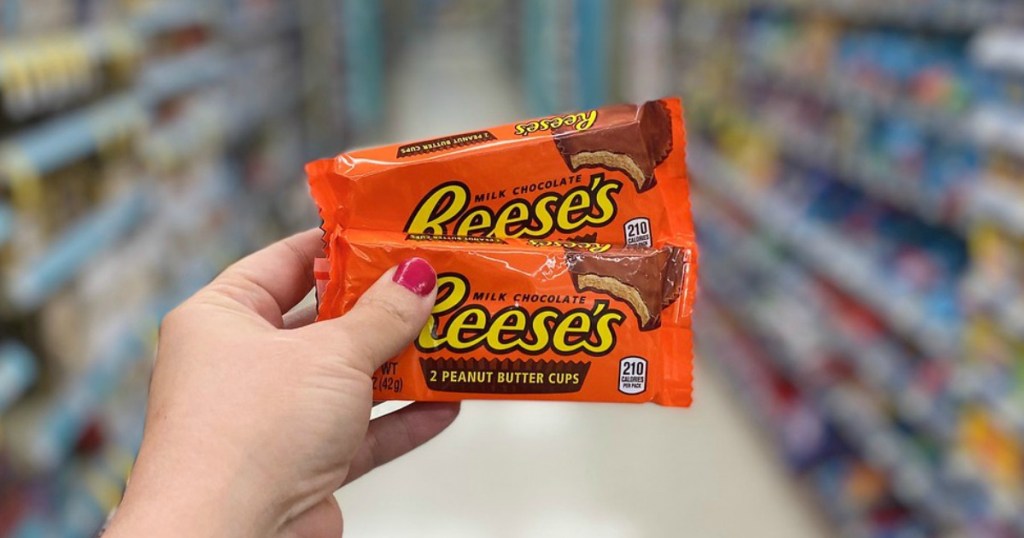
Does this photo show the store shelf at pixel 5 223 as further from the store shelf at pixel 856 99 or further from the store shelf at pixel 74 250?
the store shelf at pixel 856 99

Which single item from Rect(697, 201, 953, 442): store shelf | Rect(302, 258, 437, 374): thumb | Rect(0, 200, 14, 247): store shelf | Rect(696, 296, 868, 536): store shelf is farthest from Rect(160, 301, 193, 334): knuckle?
Rect(696, 296, 868, 536): store shelf

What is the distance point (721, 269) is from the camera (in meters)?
4.25

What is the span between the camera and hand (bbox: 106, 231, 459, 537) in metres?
0.66

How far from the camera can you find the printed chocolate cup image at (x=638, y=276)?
836mm

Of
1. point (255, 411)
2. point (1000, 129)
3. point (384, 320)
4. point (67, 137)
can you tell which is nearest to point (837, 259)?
point (1000, 129)

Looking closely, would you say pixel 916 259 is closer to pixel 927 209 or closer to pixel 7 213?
pixel 927 209

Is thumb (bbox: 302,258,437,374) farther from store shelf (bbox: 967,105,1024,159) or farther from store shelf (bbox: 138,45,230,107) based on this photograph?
store shelf (bbox: 138,45,230,107)

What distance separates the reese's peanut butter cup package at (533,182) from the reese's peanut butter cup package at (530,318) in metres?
0.02

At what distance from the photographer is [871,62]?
265cm

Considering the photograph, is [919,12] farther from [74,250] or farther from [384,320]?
[74,250]

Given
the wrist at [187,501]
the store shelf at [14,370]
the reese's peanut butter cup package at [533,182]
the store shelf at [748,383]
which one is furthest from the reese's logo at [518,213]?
the store shelf at [748,383]

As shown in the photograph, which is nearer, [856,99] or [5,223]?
[5,223]

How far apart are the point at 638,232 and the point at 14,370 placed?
1393mm

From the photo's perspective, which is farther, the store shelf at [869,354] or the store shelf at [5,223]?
the store shelf at [869,354]
